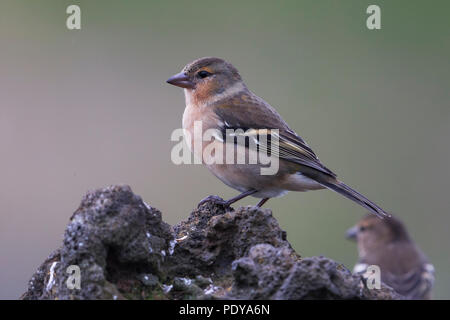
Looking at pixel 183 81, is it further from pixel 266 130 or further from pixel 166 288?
pixel 166 288

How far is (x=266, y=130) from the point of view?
5.73 meters

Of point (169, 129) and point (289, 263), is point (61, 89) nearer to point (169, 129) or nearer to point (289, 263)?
point (169, 129)

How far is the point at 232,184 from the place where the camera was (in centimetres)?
566

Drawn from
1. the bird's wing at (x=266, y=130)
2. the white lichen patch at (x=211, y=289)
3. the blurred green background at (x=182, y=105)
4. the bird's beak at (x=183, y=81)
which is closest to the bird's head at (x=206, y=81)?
the bird's beak at (x=183, y=81)

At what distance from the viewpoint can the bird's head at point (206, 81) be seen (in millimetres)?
6305

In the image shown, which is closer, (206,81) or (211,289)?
(211,289)

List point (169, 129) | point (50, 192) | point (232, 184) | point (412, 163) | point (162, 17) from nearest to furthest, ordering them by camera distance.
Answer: point (232, 184)
point (50, 192)
point (169, 129)
point (412, 163)
point (162, 17)

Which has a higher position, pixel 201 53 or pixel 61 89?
pixel 201 53

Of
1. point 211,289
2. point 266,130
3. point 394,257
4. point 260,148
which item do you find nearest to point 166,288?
point 211,289

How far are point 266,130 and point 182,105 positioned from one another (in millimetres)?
8035

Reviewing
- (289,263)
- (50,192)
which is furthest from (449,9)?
(289,263)

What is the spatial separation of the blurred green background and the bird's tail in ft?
16.9

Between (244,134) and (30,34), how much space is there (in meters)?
11.2

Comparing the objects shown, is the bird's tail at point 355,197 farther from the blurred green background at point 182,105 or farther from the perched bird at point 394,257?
the blurred green background at point 182,105
